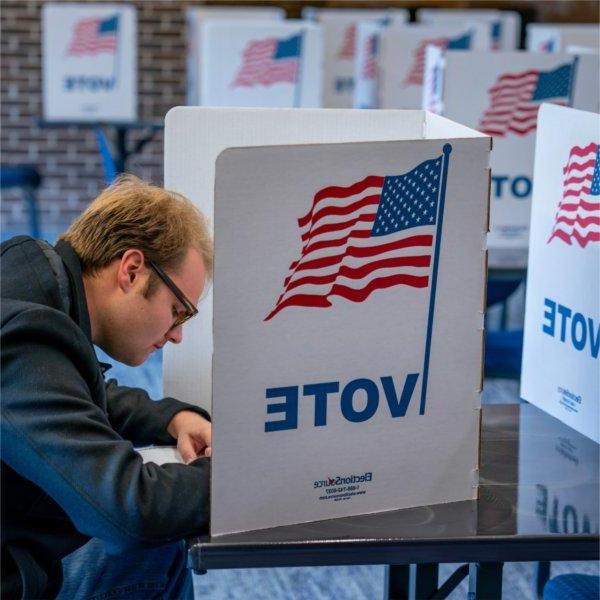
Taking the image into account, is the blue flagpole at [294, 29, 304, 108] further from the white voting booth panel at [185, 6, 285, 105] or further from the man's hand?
the man's hand

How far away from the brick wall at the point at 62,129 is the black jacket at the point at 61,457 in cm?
585

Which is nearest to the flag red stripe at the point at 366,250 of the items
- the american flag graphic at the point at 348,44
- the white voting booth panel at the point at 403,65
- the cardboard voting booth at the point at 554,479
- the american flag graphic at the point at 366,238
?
the american flag graphic at the point at 366,238

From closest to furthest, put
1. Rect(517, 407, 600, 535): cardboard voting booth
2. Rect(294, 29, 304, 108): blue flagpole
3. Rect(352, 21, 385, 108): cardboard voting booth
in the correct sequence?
1. Rect(517, 407, 600, 535): cardboard voting booth
2. Rect(294, 29, 304, 108): blue flagpole
3. Rect(352, 21, 385, 108): cardboard voting booth

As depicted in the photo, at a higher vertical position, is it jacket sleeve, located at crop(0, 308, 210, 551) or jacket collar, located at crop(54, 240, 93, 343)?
jacket collar, located at crop(54, 240, 93, 343)

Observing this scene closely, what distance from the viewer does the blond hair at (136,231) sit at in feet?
4.56

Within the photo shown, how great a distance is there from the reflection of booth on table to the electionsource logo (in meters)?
0.04

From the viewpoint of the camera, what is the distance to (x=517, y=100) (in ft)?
10.6

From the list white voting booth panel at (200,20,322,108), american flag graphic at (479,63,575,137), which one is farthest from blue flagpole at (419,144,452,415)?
white voting booth panel at (200,20,322,108)

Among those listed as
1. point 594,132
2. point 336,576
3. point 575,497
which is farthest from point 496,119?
point 575,497

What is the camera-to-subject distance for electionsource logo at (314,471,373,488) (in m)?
1.25

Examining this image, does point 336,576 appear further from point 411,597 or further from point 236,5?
point 236,5

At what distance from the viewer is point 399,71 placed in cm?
492

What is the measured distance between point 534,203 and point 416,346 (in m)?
0.54

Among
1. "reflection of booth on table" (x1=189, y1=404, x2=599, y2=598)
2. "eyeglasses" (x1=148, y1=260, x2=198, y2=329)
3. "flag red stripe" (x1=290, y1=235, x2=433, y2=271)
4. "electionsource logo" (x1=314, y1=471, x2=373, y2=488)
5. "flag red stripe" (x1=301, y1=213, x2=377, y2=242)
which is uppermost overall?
"flag red stripe" (x1=301, y1=213, x2=377, y2=242)
